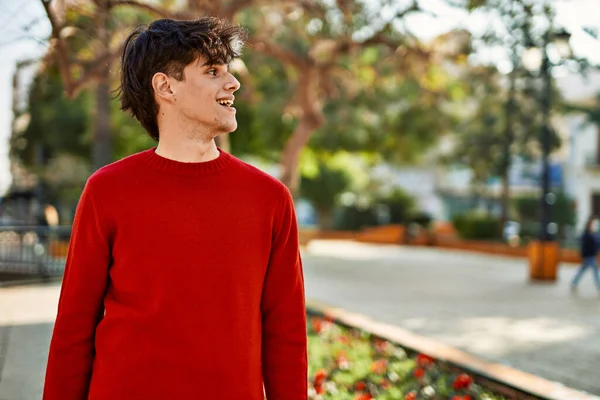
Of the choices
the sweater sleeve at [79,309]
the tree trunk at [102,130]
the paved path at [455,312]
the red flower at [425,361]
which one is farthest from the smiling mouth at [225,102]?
the tree trunk at [102,130]

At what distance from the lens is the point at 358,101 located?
82.8 feet

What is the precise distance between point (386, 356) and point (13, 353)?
138 inches

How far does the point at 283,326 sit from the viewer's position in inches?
86.0

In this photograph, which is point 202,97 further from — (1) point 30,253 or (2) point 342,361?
(1) point 30,253

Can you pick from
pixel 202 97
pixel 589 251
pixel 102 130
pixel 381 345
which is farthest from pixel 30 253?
pixel 202 97

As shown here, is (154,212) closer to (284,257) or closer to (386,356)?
(284,257)

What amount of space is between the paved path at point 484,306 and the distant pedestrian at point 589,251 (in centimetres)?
33

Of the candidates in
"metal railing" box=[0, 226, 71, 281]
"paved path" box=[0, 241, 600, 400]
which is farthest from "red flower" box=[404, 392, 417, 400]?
"metal railing" box=[0, 226, 71, 281]

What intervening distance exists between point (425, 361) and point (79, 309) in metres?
4.98

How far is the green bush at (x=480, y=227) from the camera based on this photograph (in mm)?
28291

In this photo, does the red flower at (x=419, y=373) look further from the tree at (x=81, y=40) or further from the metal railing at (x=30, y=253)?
the metal railing at (x=30, y=253)

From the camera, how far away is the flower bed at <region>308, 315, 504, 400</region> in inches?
217

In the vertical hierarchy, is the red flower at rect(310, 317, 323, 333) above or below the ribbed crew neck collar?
below

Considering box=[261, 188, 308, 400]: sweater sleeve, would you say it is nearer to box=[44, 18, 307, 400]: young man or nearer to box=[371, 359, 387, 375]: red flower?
box=[44, 18, 307, 400]: young man
